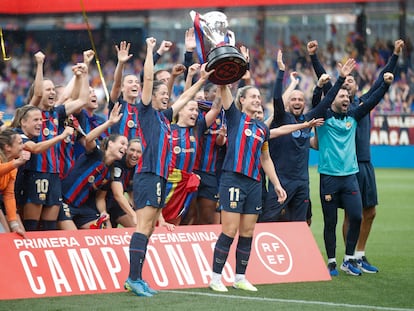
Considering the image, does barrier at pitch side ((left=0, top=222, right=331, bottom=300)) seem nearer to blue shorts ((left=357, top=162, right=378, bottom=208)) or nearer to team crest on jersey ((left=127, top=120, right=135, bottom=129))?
blue shorts ((left=357, top=162, right=378, bottom=208))

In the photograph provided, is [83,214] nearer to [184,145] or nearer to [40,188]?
[40,188]

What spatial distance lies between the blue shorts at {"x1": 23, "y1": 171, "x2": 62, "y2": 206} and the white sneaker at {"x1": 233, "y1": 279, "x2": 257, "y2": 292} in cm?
196

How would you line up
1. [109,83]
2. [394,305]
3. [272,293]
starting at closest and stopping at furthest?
1. [394,305]
2. [272,293]
3. [109,83]

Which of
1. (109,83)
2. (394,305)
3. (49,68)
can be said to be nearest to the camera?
(394,305)

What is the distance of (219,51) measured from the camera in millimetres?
8289

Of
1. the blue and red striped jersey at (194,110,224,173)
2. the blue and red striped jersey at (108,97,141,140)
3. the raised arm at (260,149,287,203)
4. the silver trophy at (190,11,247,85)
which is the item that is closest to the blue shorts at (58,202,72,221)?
the blue and red striped jersey at (108,97,141,140)

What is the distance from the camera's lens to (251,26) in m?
32.8

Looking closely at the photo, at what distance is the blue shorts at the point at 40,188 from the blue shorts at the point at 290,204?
233cm

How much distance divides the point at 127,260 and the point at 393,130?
58.2 feet

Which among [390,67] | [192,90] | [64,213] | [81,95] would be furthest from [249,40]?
[192,90]

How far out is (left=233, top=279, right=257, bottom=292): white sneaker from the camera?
8852 millimetres

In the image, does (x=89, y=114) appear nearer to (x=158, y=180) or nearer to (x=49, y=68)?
(x=158, y=180)

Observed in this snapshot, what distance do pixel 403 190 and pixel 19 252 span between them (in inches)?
522

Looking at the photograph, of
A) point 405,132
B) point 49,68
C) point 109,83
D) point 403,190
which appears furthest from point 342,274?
point 49,68
